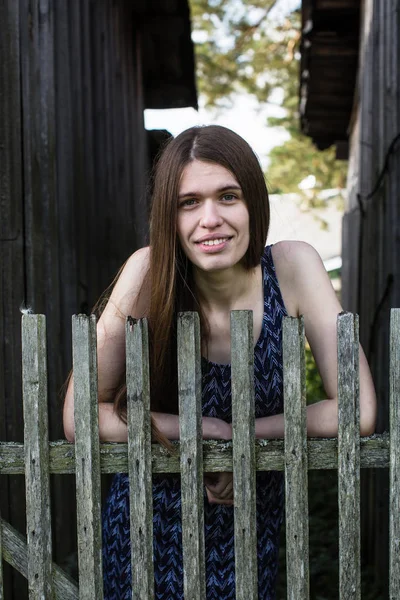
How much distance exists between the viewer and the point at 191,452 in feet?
7.26

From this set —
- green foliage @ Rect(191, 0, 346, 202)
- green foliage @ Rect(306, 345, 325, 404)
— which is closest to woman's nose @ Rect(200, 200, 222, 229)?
green foliage @ Rect(306, 345, 325, 404)

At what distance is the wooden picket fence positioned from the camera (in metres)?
2.18

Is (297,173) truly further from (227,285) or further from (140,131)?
(227,285)

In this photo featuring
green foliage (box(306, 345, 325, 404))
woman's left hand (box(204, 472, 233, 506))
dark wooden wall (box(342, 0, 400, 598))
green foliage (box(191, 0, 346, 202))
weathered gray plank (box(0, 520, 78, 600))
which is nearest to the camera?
weathered gray plank (box(0, 520, 78, 600))

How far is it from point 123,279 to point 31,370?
1.69 ft

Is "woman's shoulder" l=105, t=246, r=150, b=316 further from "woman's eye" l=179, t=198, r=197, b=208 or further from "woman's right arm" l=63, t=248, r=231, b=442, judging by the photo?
"woman's eye" l=179, t=198, r=197, b=208

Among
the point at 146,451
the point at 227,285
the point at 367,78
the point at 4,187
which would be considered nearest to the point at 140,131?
the point at 367,78

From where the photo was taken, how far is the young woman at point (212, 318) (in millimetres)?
2396

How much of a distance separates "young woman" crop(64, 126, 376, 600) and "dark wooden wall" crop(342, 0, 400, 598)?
1.83 meters

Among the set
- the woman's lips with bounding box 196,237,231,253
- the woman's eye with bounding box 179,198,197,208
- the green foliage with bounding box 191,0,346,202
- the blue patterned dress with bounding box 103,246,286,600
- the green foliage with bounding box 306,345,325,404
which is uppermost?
the green foliage with bounding box 191,0,346,202

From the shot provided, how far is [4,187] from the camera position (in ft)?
11.7

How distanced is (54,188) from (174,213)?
6.20ft

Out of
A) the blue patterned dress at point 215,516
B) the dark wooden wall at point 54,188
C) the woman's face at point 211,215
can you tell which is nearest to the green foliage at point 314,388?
the dark wooden wall at point 54,188

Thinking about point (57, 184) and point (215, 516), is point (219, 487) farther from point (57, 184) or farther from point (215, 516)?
point (57, 184)
